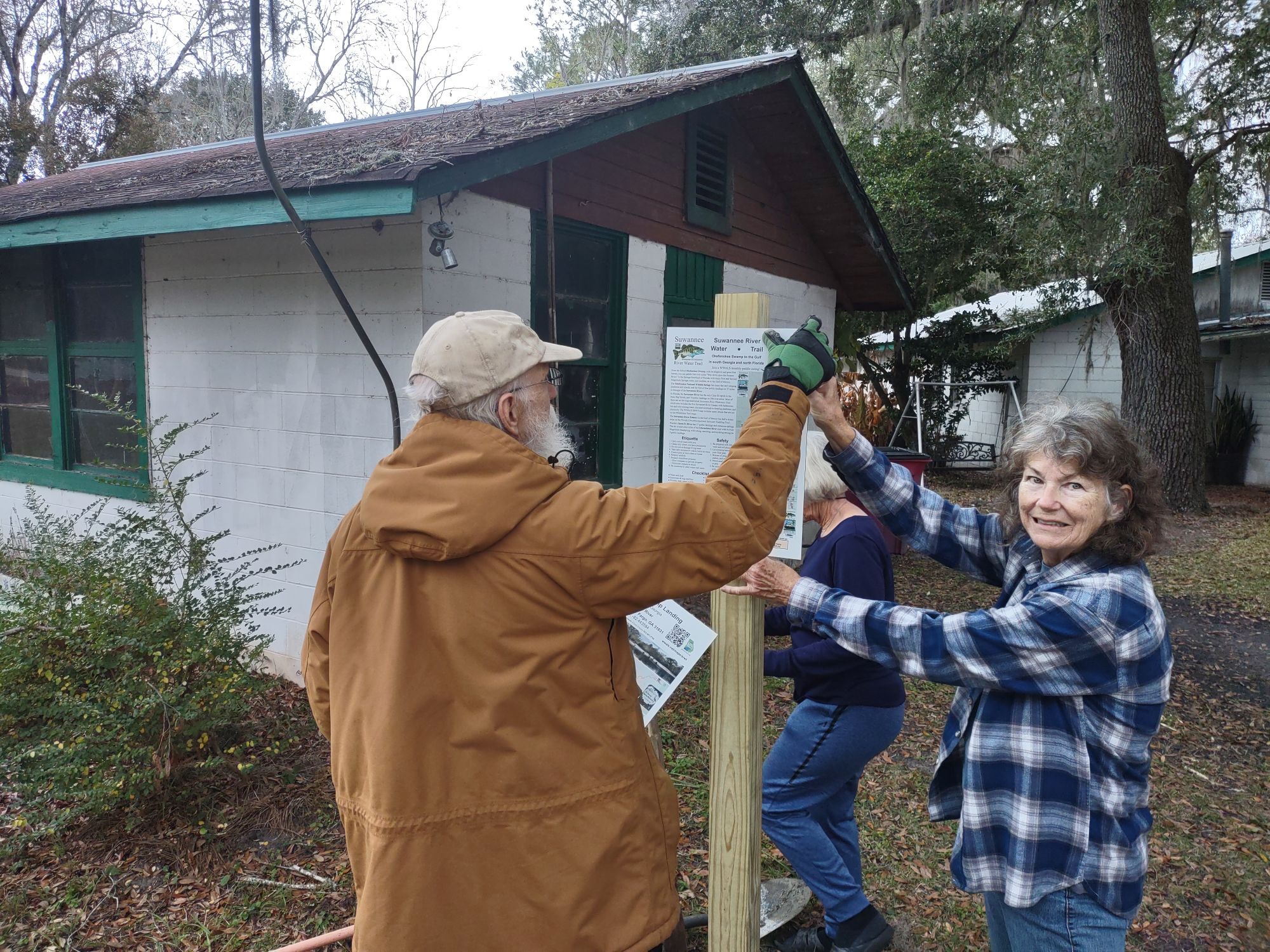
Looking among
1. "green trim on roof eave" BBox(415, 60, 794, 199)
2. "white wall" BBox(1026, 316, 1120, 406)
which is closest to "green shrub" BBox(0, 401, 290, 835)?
"green trim on roof eave" BBox(415, 60, 794, 199)

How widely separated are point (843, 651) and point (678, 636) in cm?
53

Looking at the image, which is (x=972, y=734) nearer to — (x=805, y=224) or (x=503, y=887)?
(x=503, y=887)

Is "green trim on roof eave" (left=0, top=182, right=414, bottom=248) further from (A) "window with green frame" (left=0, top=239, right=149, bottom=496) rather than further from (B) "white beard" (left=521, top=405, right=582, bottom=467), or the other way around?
(B) "white beard" (left=521, top=405, right=582, bottom=467)

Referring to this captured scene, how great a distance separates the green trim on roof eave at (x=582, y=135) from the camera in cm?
387

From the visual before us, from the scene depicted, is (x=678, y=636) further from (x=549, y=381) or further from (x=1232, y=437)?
(x=1232, y=437)

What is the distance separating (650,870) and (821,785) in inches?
46.5

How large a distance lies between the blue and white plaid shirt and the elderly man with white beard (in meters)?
0.49

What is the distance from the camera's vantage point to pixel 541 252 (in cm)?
540

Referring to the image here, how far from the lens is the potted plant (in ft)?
50.9

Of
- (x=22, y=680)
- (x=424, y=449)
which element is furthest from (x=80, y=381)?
(x=424, y=449)

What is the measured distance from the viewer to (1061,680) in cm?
177

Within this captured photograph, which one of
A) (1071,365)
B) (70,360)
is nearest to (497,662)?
(70,360)

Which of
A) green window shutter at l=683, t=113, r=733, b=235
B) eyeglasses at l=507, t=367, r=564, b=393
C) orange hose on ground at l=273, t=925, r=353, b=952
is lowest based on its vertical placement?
orange hose on ground at l=273, t=925, r=353, b=952

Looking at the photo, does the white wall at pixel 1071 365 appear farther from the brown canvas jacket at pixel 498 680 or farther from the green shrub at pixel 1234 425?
the brown canvas jacket at pixel 498 680
